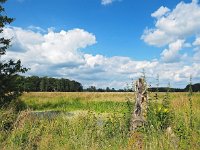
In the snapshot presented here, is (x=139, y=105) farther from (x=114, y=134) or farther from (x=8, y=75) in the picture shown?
(x=8, y=75)

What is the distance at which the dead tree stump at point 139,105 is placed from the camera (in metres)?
8.43

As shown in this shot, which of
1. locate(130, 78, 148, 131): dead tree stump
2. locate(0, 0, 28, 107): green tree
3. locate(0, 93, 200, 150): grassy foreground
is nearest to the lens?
locate(0, 93, 200, 150): grassy foreground

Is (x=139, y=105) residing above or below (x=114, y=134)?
above

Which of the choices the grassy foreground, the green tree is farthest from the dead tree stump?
the green tree

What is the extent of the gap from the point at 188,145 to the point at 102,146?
69.9 inches

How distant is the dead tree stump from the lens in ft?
27.7

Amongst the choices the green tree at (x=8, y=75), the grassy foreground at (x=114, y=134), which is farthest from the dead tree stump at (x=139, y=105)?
the green tree at (x=8, y=75)

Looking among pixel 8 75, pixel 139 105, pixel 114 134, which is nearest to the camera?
pixel 139 105

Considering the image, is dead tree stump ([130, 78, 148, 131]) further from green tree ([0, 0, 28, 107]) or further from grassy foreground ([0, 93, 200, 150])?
green tree ([0, 0, 28, 107])

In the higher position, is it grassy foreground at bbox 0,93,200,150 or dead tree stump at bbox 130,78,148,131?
dead tree stump at bbox 130,78,148,131

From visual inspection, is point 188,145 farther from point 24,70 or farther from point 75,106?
point 75,106

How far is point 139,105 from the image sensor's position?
28.7 feet

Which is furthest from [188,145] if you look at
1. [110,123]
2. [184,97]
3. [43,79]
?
[43,79]

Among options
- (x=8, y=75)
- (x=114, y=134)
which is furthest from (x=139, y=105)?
(x=8, y=75)
